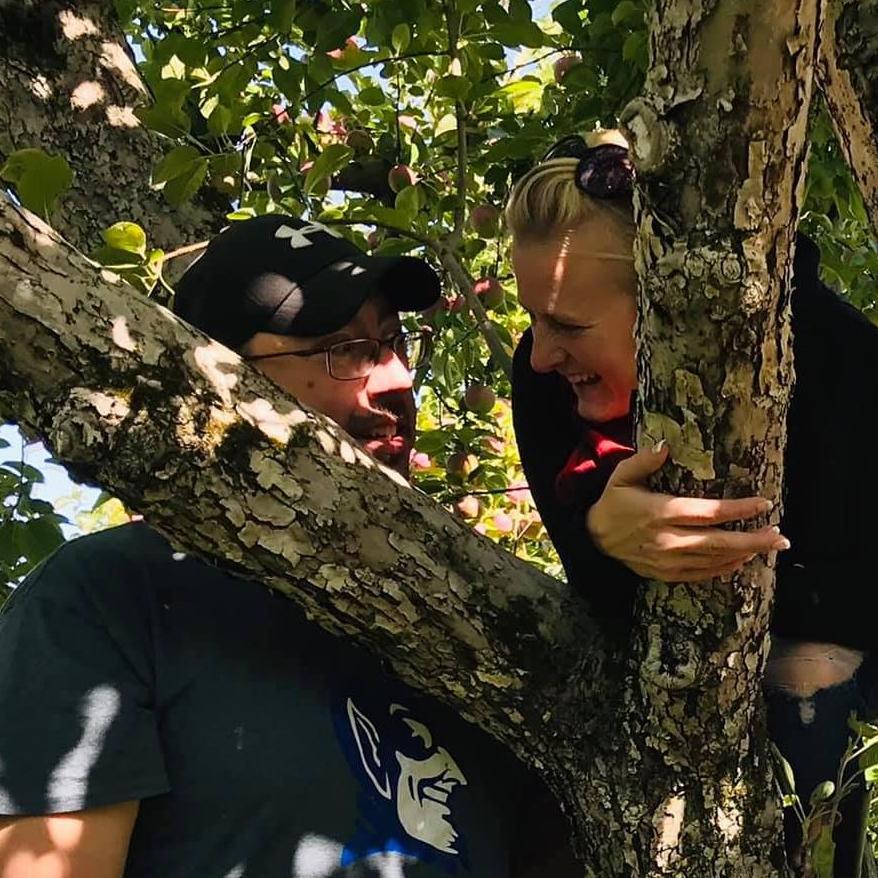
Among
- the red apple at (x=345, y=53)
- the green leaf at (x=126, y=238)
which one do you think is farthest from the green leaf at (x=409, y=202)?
the green leaf at (x=126, y=238)

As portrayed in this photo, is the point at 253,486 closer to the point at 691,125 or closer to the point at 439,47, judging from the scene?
the point at 691,125

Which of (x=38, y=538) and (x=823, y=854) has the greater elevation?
(x=38, y=538)

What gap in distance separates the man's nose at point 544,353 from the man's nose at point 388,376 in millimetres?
256

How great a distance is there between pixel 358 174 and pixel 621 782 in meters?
2.02

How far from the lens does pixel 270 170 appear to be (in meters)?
2.91

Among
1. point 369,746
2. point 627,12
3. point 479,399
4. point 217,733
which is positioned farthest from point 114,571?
point 479,399

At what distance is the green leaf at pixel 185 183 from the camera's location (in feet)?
7.23

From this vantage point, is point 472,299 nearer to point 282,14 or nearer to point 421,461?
point 282,14

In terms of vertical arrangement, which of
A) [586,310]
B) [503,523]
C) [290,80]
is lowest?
[586,310]

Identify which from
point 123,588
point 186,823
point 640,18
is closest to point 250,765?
point 186,823

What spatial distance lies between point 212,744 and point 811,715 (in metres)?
0.72

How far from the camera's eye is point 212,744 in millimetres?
1542

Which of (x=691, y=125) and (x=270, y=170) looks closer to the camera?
(x=691, y=125)

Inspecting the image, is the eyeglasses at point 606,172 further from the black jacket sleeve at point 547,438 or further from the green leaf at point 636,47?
the green leaf at point 636,47
